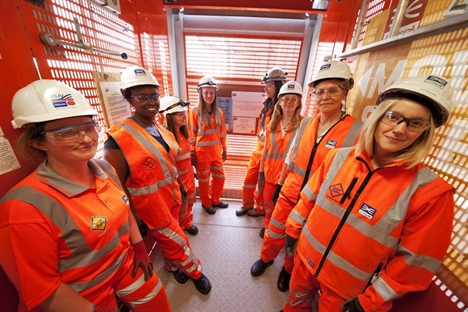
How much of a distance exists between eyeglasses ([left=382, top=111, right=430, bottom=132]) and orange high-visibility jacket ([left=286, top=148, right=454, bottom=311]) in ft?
0.66

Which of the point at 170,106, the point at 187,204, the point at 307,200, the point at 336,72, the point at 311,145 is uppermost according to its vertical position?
the point at 336,72

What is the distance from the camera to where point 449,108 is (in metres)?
0.79

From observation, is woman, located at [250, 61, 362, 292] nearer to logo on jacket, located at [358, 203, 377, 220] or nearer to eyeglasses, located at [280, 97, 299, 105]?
eyeglasses, located at [280, 97, 299, 105]

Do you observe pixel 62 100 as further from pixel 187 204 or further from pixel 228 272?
→ pixel 228 272

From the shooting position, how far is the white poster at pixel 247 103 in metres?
3.26

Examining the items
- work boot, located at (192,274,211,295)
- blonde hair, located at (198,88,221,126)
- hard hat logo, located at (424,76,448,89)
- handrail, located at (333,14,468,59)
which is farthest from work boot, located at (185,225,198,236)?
handrail, located at (333,14,468,59)

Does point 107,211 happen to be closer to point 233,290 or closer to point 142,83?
point 142,83

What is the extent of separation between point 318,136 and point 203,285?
2.12 meters

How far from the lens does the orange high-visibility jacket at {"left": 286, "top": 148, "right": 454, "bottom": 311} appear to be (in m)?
0.82

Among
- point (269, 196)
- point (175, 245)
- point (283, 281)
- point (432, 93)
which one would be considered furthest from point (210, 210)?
point (432, 93)

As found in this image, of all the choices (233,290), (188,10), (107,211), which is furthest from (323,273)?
(188,10)

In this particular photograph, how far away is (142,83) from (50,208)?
114cm

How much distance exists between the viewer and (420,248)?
32.7 inches

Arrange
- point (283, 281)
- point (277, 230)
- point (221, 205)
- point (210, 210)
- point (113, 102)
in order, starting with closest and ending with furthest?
point (113, 102), point (277, 230), point (283, 281), point (210, 210), point (221, 205)
